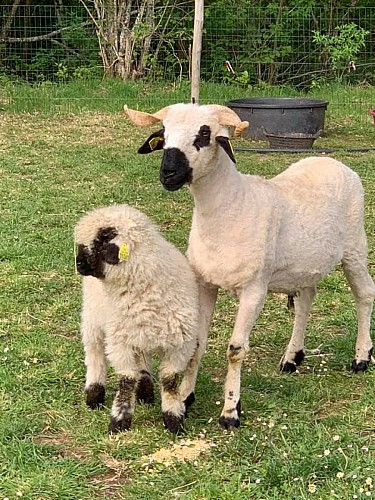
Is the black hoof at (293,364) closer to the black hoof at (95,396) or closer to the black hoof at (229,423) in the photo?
the black hoof at (229,423)

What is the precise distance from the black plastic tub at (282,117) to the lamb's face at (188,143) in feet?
23.5

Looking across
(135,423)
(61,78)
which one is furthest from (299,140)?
(135,423)

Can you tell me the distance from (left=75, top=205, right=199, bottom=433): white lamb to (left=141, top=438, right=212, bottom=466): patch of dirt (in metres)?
0.10

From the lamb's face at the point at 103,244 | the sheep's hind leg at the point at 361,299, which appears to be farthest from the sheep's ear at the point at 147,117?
the sheep's hind leg at the point at 361,299

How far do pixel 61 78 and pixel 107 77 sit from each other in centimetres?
100

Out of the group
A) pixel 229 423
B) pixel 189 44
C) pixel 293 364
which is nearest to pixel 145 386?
pixel 229 423

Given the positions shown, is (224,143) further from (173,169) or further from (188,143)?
(173,169)

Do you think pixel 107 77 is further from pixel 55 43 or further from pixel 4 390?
pixel 4 390

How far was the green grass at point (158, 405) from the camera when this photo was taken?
127 inches

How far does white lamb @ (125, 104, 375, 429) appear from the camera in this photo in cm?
358

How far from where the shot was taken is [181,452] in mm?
3500

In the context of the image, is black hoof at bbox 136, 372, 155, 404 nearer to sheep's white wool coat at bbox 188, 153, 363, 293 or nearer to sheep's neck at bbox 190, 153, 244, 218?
sheep's white wool coat at bbox 188, 153, 363, 293

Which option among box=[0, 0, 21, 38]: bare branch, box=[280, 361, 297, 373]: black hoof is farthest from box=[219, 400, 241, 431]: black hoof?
box=[0, 0, 21, 38]: bare branch

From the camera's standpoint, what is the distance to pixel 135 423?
149 inches
